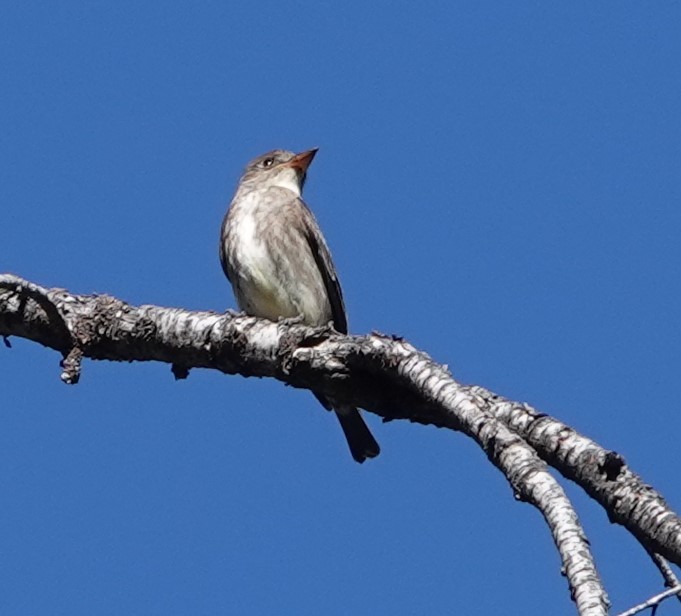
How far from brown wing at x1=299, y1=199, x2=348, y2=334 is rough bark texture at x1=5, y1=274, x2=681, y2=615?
3080 millimetres

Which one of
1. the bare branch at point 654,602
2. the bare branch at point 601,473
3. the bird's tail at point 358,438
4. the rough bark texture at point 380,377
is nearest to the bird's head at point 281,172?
the bird's tail at point 358,438

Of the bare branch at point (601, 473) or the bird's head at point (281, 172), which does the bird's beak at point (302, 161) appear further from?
the bare branch at point (601, 473)

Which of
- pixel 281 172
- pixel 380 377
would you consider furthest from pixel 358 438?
pixel 380 377

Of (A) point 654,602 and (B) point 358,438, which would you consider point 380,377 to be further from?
(B) point 358,438

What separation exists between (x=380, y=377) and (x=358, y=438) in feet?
9.63

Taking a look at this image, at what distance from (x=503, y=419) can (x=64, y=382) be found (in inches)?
77.6

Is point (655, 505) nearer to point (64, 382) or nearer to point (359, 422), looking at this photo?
point (64, 382)

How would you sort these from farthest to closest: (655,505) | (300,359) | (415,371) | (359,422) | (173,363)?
(359,422) < (173,363) < (300,359) < (415,371) < (655,505)

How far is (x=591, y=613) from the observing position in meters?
3.68

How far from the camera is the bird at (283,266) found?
354 inches

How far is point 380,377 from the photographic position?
5.76m

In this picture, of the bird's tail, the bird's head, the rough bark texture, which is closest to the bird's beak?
the bird's head

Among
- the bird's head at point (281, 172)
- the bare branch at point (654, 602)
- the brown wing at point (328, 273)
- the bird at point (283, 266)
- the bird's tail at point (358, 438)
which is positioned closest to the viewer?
the bare branch at point (654, 602)

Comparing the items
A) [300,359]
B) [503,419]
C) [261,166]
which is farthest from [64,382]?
[261,166]
